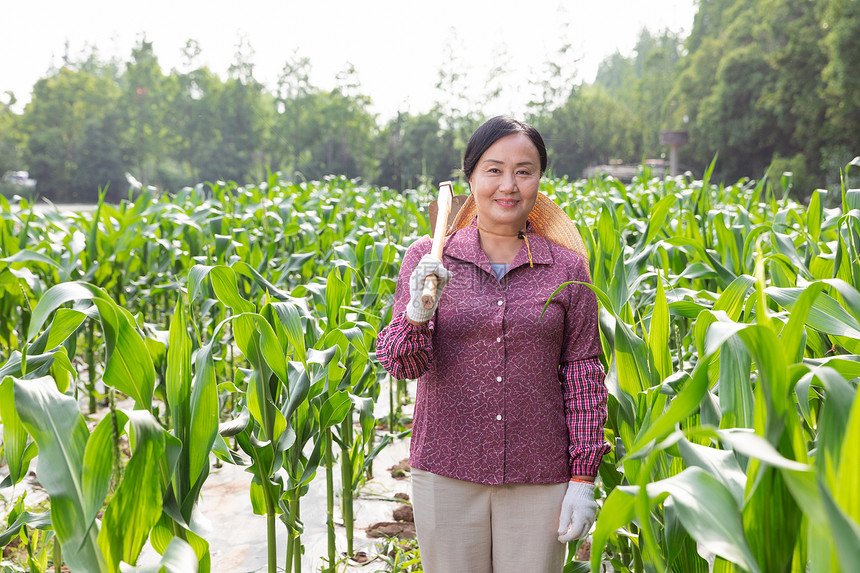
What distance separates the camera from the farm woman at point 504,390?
61.6 inches

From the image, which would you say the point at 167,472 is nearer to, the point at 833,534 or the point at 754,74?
the point at 833,534

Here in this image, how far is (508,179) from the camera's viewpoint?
1.59 m

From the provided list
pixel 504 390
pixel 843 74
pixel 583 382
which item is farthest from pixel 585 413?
pixel 843 74

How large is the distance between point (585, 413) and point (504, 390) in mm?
189

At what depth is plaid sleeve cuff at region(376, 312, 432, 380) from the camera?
1.50m

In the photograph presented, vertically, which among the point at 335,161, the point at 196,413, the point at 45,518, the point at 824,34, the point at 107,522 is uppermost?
the point at 824,34

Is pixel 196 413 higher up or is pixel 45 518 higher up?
pixel 196 413

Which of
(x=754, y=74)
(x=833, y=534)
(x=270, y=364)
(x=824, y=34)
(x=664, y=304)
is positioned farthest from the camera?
(x=754, y=74)

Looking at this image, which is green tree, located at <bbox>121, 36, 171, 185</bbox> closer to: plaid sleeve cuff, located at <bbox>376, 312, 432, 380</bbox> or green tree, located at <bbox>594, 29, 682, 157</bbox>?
green tree, located at <bbox>594, 29, 682, 157</bbox>

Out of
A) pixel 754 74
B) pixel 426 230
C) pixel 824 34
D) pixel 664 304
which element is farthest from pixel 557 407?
pixel 754 74

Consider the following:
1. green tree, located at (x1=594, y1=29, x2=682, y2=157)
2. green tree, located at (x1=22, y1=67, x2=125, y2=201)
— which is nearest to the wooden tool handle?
green tree, located at (x1=594, y1=29, x2=682, y2=157)

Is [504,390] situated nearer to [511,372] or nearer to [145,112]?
[511,372]

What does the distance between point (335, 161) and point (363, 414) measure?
41.7 meters

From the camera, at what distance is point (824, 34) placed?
2498 centimetres
